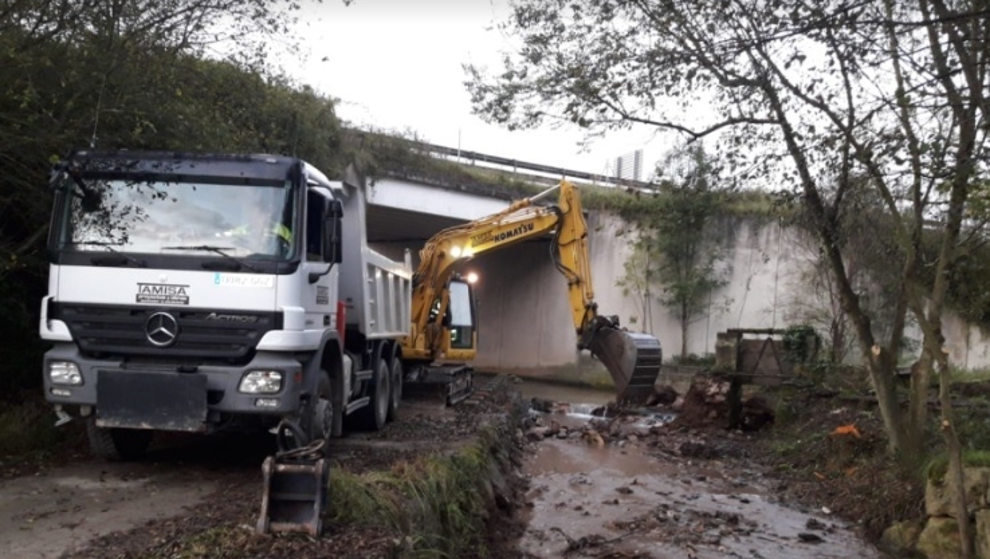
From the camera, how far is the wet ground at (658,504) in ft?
27.5

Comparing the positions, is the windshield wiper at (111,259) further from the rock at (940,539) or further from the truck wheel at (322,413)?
the rock at (940,539)

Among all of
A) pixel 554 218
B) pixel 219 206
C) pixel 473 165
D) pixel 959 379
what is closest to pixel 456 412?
pixel 554 218

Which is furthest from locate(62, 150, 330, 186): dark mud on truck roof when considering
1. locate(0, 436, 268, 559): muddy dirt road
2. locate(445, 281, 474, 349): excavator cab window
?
locate(445, 281, 474, 349): excavator cab window

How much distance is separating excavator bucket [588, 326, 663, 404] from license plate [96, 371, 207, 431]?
669 cm

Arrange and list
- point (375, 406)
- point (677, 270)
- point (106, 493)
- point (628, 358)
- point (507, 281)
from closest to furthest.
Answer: point (106, 493), point (375, 406), point (628, 358), point (677, 270), point (507, 281)

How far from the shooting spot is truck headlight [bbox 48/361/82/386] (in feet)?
22.0

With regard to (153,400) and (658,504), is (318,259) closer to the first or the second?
(153,400)

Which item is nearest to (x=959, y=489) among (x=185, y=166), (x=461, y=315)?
(x=185, y=166)

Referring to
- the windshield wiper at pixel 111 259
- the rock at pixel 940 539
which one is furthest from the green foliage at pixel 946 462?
the windshield wiper at pixel 111 259

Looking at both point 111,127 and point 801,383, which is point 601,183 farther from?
point 111,127

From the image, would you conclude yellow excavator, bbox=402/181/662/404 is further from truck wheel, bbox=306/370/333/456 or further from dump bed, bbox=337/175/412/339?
truck wheel, bbox=306/370/333/456

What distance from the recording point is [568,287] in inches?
508

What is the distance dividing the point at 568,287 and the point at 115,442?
720 centimetres

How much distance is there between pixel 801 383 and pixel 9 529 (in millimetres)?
13109
